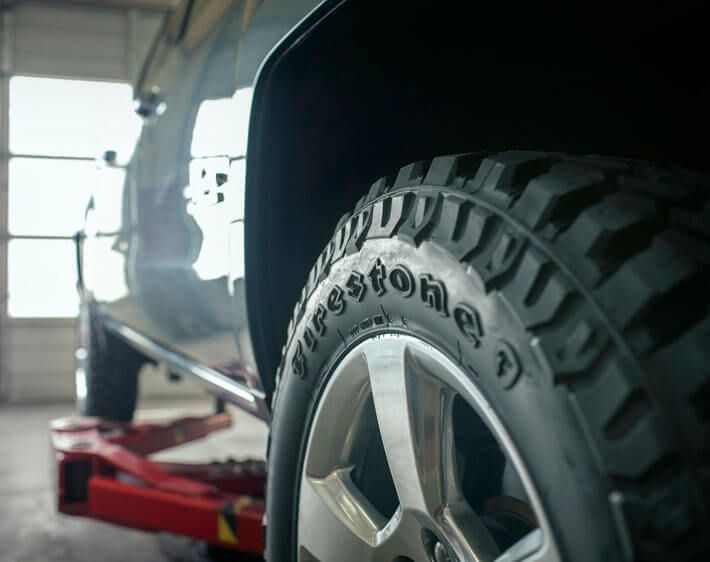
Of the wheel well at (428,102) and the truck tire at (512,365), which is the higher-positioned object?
the wheel well at (428,102)

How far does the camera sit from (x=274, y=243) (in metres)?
1.14

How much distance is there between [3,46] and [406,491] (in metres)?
8.23

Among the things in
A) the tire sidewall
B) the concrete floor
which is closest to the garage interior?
the concrete floor

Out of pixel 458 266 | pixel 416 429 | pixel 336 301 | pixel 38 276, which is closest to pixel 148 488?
pixel 336 301

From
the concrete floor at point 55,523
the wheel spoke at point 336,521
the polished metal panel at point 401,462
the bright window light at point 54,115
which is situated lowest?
the concrete floor at point 55,523

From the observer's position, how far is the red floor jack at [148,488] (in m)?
1.84

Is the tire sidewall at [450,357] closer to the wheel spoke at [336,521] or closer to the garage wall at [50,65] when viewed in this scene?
the wheel spoke at [336,521]

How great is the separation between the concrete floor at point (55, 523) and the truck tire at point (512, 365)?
162 cm

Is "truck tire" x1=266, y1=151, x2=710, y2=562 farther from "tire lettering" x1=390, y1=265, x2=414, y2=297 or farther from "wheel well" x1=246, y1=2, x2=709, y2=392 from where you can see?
"wheel well" x1=246, y1=2, x2=709, y2=392

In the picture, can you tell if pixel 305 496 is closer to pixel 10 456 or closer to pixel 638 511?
pixel 638 511

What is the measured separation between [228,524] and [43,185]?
264 inches

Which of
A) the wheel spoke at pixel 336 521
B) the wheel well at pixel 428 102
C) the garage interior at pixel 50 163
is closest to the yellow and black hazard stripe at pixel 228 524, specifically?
the wheel well at pixel 428 102

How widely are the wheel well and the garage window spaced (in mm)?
6886

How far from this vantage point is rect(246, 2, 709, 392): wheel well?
89 cm
